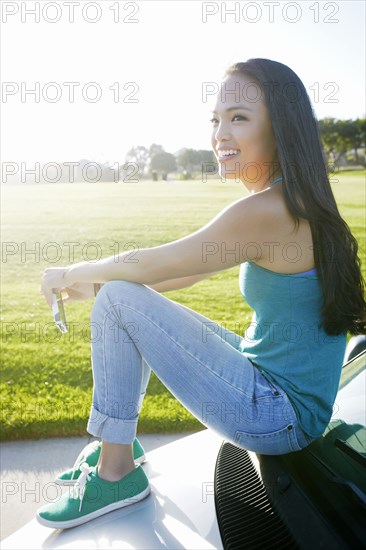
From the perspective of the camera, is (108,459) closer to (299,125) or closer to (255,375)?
(255,375)

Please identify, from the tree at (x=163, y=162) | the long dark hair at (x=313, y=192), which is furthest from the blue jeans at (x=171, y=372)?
the tree at (x=163, y=162)

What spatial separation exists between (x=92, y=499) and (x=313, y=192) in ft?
3.44

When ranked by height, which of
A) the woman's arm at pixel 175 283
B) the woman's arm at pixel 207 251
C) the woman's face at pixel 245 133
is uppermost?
the woman's face at pixel 245 133

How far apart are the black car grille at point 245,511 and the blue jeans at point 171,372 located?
0.27 ft

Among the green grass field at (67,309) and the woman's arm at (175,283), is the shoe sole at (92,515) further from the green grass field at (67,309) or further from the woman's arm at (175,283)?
the green grass field at (67,309)

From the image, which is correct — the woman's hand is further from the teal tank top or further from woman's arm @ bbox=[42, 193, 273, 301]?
the teal tank top

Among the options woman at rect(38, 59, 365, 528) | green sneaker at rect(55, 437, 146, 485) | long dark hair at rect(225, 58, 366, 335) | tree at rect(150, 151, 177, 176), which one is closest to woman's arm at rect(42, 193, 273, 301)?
woman at rect(38, 59, 365, 528)

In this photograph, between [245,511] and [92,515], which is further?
[92,515]

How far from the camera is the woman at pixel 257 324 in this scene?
1604 millimetres

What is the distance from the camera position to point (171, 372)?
5.34 feet

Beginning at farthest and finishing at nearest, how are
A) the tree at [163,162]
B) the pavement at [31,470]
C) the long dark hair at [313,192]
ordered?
the tree at [163,162]
the pavement at [31,470]
the long dark hair at [313,192]

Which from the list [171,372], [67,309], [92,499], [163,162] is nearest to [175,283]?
[171,372]

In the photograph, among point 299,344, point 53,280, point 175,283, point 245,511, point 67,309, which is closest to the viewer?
point 245,511

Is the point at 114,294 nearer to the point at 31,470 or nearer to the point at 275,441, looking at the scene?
the point at 275,441
